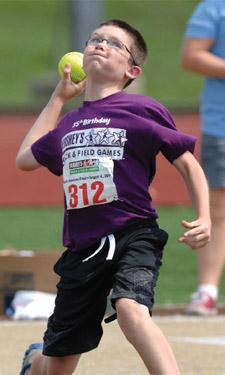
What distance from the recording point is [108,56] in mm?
4266

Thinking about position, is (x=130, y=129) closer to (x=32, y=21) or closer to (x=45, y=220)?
(x=45, y=220)

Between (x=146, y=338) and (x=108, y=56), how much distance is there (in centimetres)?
131

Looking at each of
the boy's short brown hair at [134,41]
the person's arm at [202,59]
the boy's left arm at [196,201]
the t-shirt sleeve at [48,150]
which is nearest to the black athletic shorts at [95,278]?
the boy's left arm at [196,201]

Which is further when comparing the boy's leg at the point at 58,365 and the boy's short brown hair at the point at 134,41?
the boy's short brown hair at the point at 134,41

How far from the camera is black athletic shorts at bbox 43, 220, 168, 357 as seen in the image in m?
3.96

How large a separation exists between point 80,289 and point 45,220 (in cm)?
744

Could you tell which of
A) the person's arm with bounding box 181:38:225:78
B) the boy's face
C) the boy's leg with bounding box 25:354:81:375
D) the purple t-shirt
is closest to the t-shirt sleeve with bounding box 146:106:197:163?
the purple t-shirt

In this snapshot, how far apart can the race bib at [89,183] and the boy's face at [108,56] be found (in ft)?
1.34

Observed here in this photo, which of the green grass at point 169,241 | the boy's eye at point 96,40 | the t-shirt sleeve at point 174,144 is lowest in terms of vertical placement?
the green grass at point 169,241

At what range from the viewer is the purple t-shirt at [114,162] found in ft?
13.3

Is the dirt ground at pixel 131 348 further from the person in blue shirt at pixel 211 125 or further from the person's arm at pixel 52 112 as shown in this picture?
the person's arm at pixel 52 112

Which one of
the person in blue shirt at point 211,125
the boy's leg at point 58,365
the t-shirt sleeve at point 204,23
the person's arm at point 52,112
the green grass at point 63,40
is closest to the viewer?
the boy's leg at point 58,365

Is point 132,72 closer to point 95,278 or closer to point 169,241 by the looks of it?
point 95,278

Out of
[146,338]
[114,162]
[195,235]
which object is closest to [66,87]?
[114,162]
